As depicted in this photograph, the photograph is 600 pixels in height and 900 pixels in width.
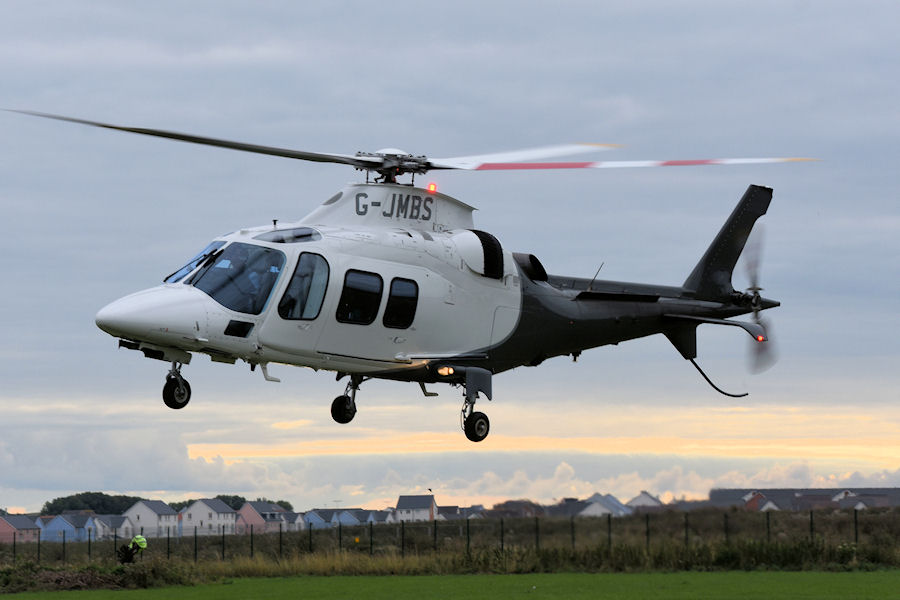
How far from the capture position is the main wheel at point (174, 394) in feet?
72.7

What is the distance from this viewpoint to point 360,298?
23281 mm

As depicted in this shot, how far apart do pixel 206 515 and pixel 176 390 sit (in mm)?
92088

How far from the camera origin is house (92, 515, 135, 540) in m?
104

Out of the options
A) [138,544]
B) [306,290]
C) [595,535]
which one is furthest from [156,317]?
[595,535]

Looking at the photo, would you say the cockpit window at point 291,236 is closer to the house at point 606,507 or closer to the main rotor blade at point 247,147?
the main rotor blade at point 247,147

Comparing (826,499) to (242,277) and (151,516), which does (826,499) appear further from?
(151,516)

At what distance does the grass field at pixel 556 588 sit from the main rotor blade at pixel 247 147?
16.8m

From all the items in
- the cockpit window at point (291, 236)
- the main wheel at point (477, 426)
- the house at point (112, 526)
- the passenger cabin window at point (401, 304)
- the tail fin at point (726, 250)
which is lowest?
the house at point (112, 526)

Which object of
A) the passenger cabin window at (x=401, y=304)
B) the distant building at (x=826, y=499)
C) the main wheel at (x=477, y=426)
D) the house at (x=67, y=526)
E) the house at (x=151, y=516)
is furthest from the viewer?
the house at (x=151, y=516)

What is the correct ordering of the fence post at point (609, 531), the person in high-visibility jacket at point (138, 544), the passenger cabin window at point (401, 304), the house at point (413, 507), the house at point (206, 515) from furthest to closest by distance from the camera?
the house at point (206, 515)
the house at point (413, 507)
the fence post at point (609, 531)
the person in high-visibility jacket at point (138, 544)
the passenger cabin window at point (401, 304)

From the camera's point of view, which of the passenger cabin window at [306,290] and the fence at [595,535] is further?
the fence at [595,535]

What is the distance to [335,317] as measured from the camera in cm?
2302

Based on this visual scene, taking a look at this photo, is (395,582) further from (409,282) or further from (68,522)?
(68,522)

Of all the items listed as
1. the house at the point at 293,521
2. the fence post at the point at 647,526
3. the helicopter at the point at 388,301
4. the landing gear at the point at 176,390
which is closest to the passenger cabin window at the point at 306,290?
the helicopter at the point at 388,301
